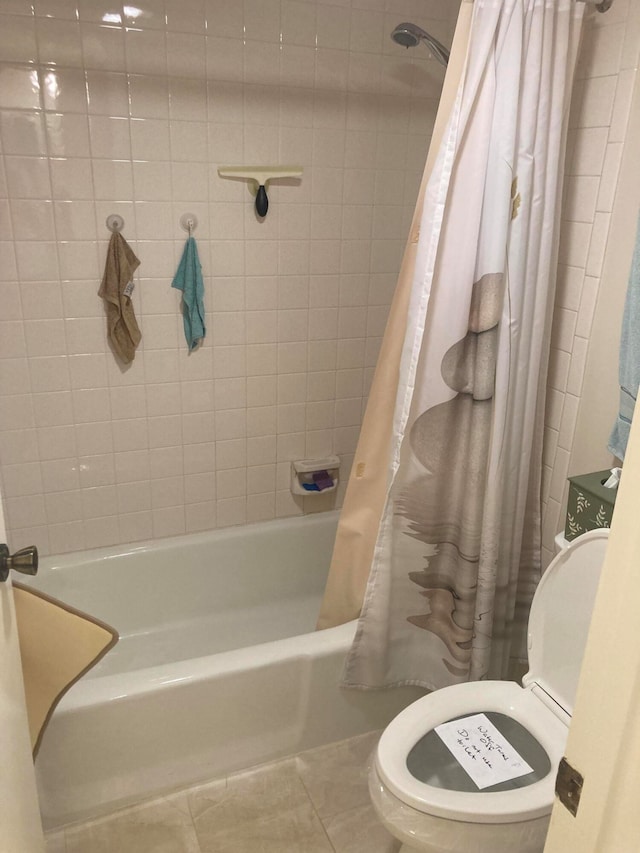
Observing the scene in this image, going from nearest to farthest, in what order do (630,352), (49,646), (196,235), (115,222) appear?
(49,646) → (630,352) → (115,222) → (196,235)

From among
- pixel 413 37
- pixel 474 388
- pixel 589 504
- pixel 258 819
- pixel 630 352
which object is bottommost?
pixel 258 819

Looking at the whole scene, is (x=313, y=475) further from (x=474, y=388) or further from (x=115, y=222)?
(x=115, y=222)

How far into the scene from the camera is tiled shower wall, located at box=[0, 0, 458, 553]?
6.29 ft

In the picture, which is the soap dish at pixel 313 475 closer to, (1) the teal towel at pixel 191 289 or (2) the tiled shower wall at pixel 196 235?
(2) the tiled shower wall at pixel 196 235

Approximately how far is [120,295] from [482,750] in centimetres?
160

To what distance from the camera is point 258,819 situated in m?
1.79

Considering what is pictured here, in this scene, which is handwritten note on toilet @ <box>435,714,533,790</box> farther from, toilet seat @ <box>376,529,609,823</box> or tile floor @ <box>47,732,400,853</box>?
tile floor @ <box>47,732,400,853</box>

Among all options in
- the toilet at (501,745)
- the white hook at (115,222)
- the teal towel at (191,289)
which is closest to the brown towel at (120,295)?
the white hook at (115,222)

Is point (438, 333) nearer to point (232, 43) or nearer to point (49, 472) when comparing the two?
point (232, 43)

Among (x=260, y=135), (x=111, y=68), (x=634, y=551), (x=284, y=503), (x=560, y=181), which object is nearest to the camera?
(x=634, y=551)

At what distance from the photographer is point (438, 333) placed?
1679 mm

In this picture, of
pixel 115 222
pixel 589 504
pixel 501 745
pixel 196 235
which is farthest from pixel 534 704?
pixel 115 222

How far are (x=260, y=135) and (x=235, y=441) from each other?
103 centimetres

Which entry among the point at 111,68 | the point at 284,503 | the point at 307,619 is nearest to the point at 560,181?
the point at 111,68
